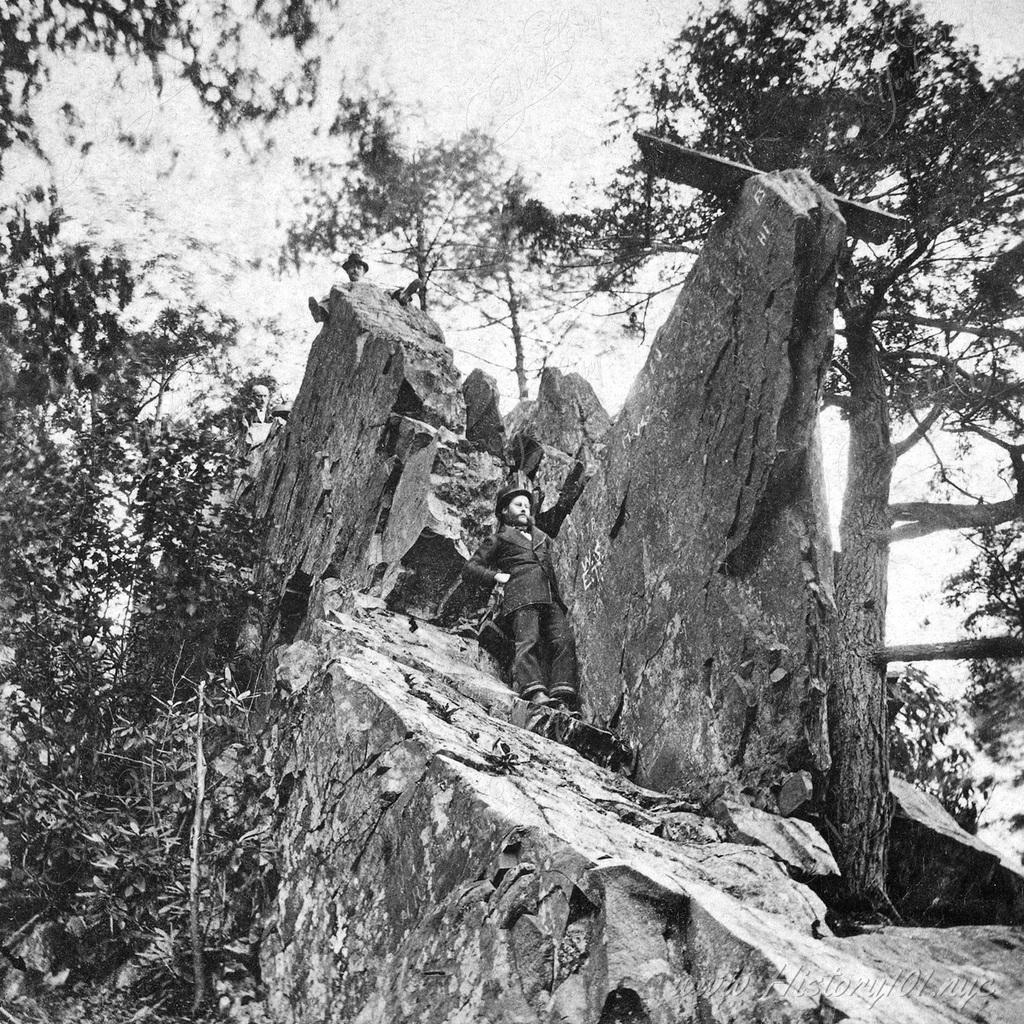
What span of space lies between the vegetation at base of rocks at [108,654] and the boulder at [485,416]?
11.8ft

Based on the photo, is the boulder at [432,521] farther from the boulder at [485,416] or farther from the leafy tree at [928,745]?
the leafy tree at [928,745]

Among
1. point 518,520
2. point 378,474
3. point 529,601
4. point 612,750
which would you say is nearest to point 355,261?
point 378,474

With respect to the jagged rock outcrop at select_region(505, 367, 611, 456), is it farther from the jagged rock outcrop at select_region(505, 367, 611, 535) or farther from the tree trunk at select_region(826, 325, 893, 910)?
the tree trunk at select_region(826, 325, 893, 910)

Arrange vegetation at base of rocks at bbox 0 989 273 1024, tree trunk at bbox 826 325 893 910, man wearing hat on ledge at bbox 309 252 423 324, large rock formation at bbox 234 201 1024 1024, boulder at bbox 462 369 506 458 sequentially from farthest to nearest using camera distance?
man wearing hat on ledge at bbox 309 252 423 324 < boulder at bbox 462 369 506 458 < tree trunk at bbox 826 325 893 910 < vegetation at base of rocks at bbox 0 989 273 1024 < large rock formation at bbox 234 201 1024 1024

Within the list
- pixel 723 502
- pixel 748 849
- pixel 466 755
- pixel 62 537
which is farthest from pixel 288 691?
pixel 723 502

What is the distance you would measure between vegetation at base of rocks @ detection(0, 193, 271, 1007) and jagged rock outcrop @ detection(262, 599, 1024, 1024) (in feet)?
1.78

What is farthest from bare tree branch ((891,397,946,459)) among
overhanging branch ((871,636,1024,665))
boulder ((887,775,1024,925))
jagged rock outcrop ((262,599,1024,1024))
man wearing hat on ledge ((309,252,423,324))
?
man wearing hat on ledge ((309,252,423,324))

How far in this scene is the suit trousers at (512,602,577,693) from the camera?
6.55m

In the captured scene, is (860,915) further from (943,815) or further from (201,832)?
(201,832)

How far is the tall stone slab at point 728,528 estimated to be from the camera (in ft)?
17.9

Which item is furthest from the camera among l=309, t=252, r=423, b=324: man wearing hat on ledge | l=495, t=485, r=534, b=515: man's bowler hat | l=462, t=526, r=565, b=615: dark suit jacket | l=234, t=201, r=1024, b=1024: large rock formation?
l=309, t=252, r=423, b=324: man wearing hat on ledge

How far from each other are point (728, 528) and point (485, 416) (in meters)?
5.52

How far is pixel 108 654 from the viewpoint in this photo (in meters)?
6.18

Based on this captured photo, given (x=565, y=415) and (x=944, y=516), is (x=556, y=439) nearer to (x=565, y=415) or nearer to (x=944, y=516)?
(x=565, y=415)
